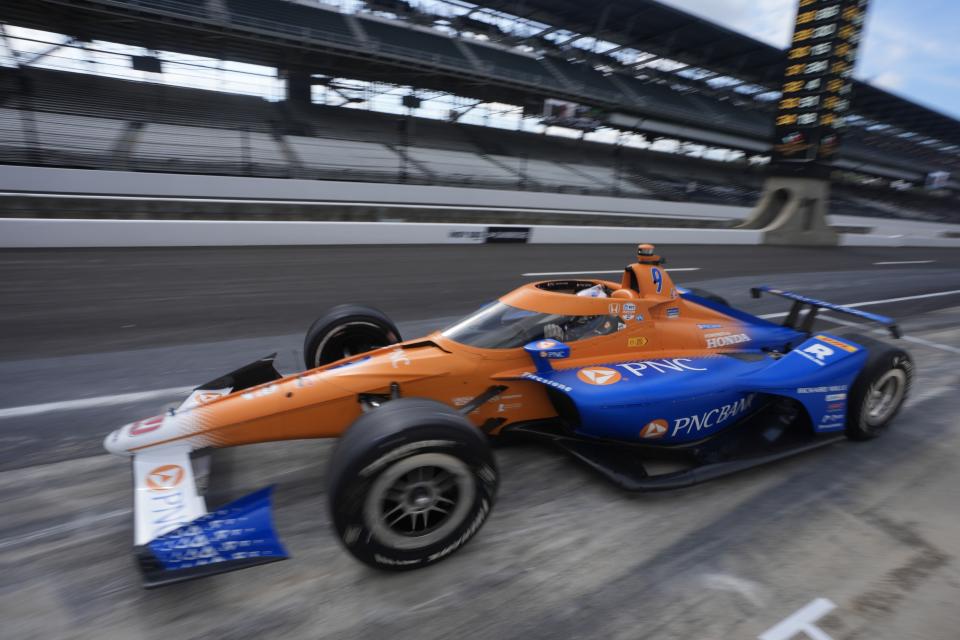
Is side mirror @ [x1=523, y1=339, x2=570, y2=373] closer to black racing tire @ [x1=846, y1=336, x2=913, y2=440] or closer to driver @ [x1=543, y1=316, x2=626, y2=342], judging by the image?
driver @ [x1=543, y1=316, x2=626, y2=342]

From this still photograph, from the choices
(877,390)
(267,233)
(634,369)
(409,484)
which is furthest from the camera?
(267,233)

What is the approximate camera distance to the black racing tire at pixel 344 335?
3975 millimetres

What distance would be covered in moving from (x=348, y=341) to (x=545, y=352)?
168 cm

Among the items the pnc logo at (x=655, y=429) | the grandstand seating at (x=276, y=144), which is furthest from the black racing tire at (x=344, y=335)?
the grandstand seating at (x=276, y=144)

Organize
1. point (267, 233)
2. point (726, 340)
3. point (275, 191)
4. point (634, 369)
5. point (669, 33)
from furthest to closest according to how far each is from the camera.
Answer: point (669, 33)
point (275, 191)
point (267, 233)
point (726, 340)
point (634, 369)

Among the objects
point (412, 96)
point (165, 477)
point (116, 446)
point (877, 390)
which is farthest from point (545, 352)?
point (412, 96)

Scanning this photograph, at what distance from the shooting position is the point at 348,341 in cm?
411

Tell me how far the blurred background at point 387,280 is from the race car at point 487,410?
26cm

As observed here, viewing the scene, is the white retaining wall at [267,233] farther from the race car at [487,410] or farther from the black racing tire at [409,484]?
the black racing tire at [409,484]

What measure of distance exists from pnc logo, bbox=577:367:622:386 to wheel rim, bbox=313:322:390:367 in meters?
1.65

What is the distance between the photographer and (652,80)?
42969 mm

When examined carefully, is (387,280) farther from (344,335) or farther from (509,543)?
(509,543)

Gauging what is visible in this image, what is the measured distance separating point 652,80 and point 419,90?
22.6m

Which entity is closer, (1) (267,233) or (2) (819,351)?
(2) (819,351)
